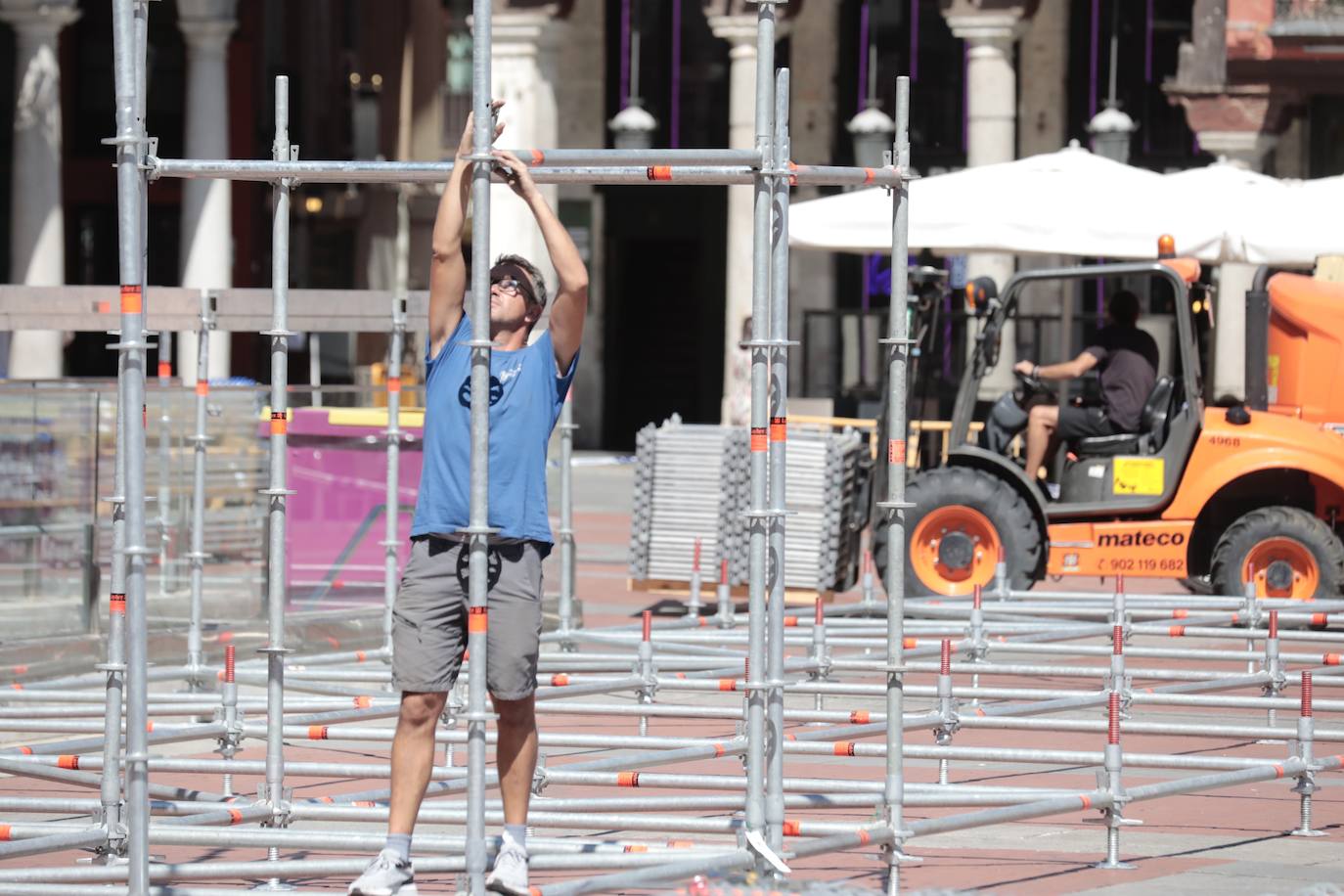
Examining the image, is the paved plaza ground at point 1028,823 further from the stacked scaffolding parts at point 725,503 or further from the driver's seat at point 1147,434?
the driver's seat at point 1147,434

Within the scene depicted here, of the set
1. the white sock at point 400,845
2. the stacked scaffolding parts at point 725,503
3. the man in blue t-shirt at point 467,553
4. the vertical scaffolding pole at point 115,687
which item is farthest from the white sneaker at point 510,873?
the stacked scaffolding parts at point 725,503

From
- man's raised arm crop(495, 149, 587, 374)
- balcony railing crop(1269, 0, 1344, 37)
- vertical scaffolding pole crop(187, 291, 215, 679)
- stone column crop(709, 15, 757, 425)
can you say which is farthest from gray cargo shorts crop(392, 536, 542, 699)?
balcony railing crop(1269, 0, 1344, 37)

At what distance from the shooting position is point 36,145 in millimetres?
29031

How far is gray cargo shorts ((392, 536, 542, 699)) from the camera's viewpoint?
694 cm

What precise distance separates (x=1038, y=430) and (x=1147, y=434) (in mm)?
689

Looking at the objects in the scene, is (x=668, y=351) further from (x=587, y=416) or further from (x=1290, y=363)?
(x=1290, y=363)

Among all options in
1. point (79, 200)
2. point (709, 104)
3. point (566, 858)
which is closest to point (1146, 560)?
point (566, 858)

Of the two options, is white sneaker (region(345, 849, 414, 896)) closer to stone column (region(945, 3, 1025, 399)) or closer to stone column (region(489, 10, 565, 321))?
stone column (region(945, 3, 1025, 399))

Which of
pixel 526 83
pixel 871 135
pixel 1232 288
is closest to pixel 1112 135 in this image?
pixel 871 135

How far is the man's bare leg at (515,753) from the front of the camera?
23.0 ft

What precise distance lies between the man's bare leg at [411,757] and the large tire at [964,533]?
8826 millimetres

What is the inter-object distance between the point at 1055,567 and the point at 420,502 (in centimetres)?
910

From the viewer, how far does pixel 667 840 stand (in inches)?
339

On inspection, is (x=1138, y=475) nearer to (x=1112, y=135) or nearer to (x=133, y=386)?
(x=133, y=386)
